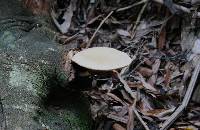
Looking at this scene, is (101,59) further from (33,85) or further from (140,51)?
(140,51)

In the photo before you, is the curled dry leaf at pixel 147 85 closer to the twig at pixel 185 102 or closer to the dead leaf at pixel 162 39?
the twig at pixel 185 102

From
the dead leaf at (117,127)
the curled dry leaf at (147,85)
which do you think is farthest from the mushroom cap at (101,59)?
the curled dry leaf at (147,85)

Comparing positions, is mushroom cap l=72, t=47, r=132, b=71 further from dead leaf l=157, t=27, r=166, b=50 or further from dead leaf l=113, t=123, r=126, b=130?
dead leaf l=157, t=27, r=166, b=50

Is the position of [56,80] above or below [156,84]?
above

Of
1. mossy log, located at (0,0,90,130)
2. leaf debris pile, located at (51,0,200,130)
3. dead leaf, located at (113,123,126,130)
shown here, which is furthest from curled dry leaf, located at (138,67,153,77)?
mossy log, located at (0,0,90,130)

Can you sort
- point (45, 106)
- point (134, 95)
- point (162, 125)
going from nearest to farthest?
point (45, 106)
point (162, 125)
point (134, 95)

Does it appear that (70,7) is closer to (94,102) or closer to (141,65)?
(141,65)

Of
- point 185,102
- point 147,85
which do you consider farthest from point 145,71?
point 185,102

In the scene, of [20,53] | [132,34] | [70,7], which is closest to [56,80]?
[20,53]
